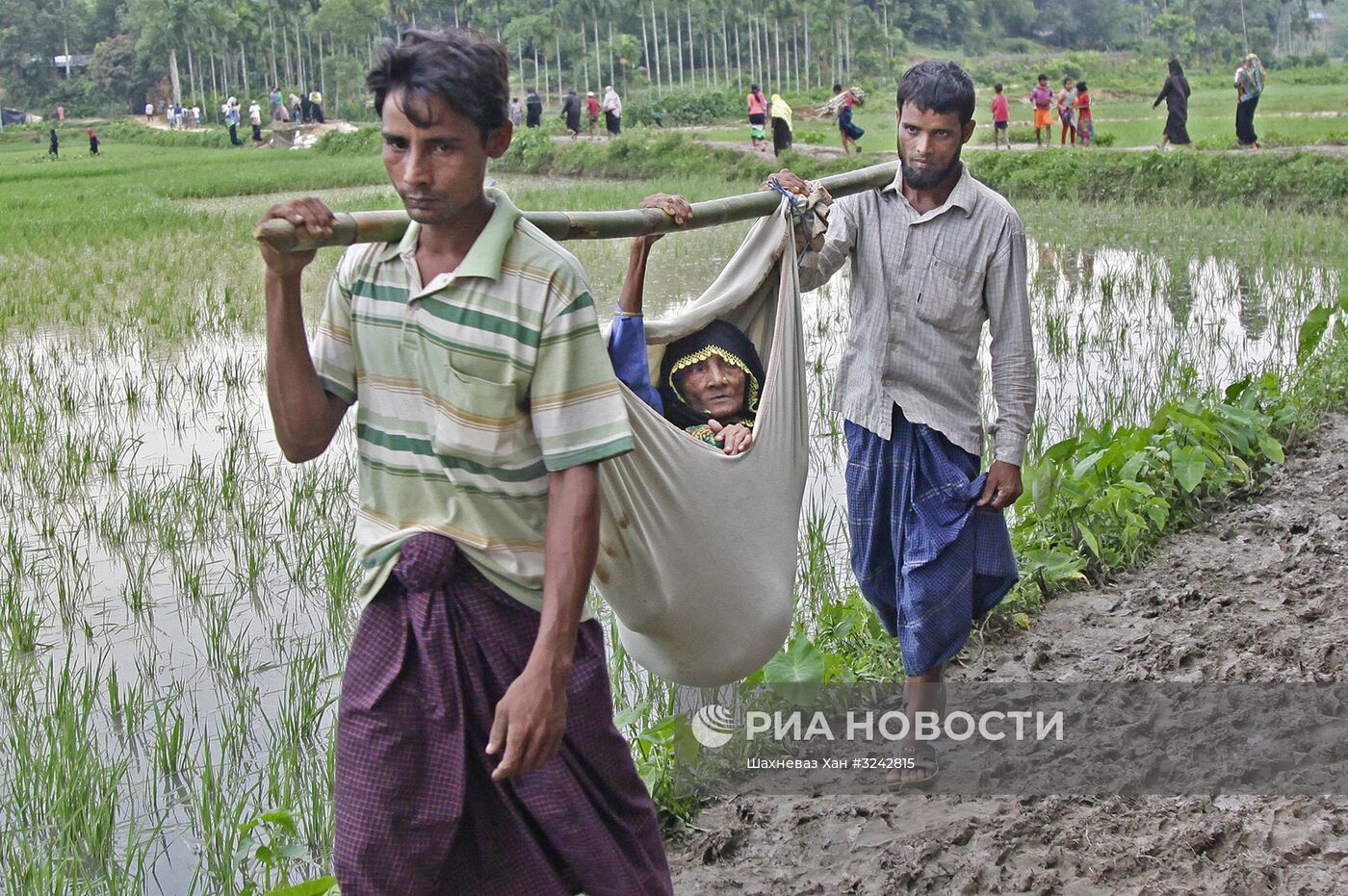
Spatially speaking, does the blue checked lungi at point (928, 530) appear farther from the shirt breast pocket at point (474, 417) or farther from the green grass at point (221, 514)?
the shirt breast pocket at point (474, 417)

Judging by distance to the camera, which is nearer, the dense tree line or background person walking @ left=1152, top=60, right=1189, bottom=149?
background person walking @ left=1152, top=60, right=1189, bottom=149

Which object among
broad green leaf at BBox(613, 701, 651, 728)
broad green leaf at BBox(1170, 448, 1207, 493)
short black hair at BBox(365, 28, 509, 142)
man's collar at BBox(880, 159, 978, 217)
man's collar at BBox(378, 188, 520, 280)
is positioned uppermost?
short black hair at BBox(365, 28, 509, 142)

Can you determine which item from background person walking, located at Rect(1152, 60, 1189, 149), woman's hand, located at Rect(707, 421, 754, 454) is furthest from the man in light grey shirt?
background person walking, located at Rect(1152, 60, 1189, 149)

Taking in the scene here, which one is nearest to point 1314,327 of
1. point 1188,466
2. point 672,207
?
point 1188,466

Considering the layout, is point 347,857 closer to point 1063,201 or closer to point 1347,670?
point 1347,670

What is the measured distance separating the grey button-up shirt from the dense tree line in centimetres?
4093

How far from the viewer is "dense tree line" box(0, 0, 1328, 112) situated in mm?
47156

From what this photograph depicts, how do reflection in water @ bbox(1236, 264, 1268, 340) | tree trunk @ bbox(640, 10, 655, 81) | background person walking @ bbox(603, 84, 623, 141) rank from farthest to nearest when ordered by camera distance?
tree trunk @ bbox(640, 10, 655, 81), background person walking @ bbox(603, 84, 623, 141), reflection in water @ bbox(1236, 264, 1268, 340)

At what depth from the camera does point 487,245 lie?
5.17 feet

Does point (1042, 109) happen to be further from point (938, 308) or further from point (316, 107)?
point (316, 107)

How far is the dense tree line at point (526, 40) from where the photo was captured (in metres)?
47.2

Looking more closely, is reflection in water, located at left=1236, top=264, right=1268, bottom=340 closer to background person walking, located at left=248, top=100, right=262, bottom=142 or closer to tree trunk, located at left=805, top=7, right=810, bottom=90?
background person walking, located at left=248, top=100, right=262, bottom=142

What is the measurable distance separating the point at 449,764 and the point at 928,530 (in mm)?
1263

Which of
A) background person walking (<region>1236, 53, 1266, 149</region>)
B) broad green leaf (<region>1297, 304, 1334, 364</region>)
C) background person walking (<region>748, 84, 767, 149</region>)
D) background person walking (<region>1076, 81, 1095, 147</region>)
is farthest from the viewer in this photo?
background person walking (<region>748, 84, 767, 149</region>)
